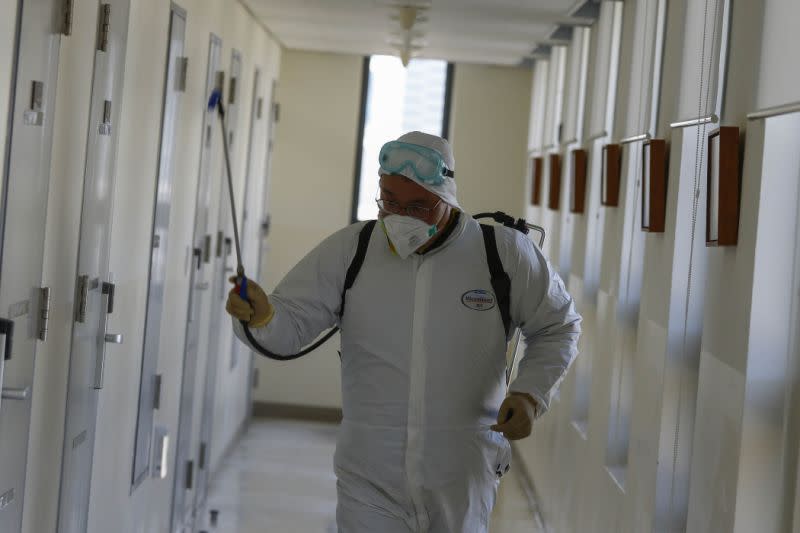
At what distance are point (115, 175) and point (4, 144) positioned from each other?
3.53ft

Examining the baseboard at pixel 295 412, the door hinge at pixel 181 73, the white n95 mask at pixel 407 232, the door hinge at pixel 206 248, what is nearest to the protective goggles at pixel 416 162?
the white n95 mask at pixel 407 232

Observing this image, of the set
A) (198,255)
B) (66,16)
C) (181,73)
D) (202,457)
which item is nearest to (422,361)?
(66,16)

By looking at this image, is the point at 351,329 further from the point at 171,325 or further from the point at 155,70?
the point at 171,325

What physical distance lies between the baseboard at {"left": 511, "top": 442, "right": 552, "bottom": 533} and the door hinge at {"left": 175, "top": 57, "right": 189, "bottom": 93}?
2941 mm

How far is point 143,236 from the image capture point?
3908mm

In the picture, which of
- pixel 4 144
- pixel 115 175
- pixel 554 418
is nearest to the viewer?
pixel 4 144

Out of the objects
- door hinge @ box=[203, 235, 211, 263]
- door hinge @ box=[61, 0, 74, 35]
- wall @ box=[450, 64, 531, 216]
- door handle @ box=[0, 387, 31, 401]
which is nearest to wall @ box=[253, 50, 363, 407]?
wall @ box=[450, 64, 531, 216]

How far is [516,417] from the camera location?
8.45ft

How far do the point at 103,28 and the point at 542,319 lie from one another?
4.80 feet

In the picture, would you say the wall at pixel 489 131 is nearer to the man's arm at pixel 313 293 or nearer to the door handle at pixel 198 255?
the door handle at pixel 198 255

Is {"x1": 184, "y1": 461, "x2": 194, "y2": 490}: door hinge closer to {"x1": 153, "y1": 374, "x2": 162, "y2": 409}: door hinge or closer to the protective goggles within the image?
{"x1": 153, "y1": 374, "x2": 162, "y2": 409}: door hinge

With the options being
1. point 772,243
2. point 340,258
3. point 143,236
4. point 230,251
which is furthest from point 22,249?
point 230,251

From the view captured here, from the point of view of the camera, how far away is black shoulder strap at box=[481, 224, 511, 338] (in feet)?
8.97

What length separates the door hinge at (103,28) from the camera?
3.05m
